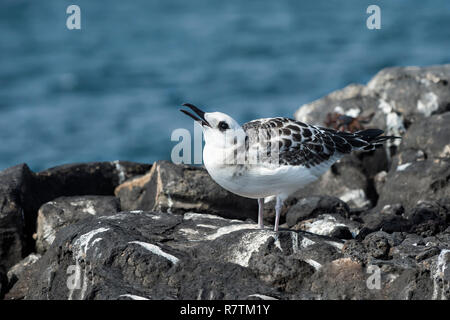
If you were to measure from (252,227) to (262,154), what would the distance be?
1.10 meters

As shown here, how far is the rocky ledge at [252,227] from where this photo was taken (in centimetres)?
785

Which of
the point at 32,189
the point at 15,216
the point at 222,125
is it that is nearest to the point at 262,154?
the point at 222,125

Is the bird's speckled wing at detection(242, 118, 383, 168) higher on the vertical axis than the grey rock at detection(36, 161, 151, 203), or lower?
higher

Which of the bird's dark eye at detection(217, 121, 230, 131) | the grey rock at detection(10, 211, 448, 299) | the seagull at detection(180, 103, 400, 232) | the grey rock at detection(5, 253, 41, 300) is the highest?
the bird's dark eye at detection(217, 121, 230, 131)

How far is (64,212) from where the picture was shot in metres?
11.8

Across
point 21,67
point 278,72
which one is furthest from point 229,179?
point 21,67

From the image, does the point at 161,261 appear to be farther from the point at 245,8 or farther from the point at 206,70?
the point at 245,8

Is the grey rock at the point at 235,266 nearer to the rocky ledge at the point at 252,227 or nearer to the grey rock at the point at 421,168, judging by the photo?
the rocky ledge at the point at 252,227

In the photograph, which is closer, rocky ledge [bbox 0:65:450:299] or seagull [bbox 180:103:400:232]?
rocky ledge [bbox 0:65:450:299]

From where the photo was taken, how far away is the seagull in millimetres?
9219

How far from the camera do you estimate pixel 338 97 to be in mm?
17188

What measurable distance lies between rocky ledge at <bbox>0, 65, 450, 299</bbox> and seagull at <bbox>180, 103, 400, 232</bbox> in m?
0.66

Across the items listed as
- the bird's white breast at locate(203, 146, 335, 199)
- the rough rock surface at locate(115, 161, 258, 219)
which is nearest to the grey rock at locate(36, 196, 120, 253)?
the rough rock surface at locate(115, 161, 258, 219)

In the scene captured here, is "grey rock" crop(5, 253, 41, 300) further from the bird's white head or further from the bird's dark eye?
the bird's dark eye
